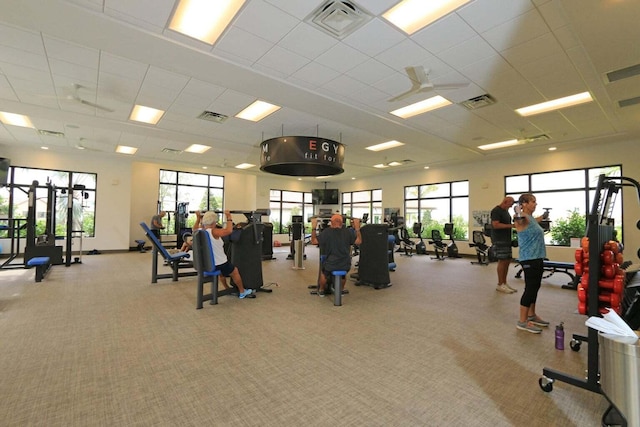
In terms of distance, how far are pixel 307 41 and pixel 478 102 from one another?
349 centimetres

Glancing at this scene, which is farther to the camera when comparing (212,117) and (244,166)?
(244,166)

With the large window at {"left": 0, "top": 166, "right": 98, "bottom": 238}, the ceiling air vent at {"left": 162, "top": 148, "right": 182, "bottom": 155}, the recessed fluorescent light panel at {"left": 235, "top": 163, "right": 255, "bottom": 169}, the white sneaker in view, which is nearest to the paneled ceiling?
the ceiling air vent at {"left": 162, "top": 148, "right": 182, "bottom": 155}

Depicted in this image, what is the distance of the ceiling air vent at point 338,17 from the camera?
3045mm

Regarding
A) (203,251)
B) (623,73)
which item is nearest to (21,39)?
(203,251)

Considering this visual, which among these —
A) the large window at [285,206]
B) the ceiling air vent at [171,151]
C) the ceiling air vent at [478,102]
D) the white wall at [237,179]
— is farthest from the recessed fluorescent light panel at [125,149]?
the ceiling air vent at [478,102]

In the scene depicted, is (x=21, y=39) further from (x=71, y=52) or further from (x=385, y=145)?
(x=385, y=145)

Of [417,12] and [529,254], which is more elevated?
[417,12]

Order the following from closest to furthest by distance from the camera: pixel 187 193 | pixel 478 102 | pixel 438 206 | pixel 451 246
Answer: pixel 478 102 < pixel 451 246 < pixel 438 206 < pixel 187 193

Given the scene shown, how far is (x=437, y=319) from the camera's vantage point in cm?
370

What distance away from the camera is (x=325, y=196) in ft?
51.5

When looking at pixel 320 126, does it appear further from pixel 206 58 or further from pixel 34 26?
pixel 34 26

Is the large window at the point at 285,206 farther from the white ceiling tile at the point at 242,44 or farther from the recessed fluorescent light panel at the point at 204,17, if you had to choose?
the recessed fluorescent light panel at the point at 204,17

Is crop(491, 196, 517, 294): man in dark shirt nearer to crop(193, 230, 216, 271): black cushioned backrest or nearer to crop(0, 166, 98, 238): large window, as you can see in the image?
crop(193, 230, 216, 271): black cushioned backrest

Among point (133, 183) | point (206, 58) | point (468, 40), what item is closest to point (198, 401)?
point (206, 58)
